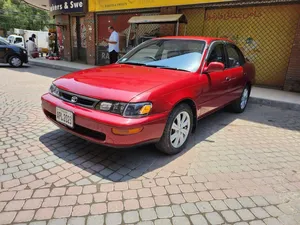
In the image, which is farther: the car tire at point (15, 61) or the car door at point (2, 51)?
the car tire at point (15, 61)

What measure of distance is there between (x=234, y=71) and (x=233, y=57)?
14.5 inches

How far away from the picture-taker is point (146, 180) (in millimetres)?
2529

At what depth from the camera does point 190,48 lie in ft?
12.1

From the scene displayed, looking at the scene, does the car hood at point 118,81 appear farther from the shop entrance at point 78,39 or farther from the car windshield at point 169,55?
the shop entrance at point 78,39

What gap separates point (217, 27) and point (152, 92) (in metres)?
6.98

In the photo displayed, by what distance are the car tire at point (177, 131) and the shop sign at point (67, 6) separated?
37.1 feet

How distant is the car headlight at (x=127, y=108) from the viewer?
242cm

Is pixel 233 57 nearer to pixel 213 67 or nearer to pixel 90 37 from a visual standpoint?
pixel 213 67

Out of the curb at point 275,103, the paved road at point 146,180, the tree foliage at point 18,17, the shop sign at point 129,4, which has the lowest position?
the paved road at point 146,180

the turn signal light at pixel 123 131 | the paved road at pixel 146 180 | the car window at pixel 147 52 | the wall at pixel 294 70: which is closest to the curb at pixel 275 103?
the wall at pixel 294 70

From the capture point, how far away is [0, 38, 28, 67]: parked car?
34.9 ft

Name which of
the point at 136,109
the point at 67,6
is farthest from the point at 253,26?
the point at 67,6

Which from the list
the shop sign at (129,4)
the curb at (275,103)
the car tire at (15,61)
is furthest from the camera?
the car tire at (15,61)

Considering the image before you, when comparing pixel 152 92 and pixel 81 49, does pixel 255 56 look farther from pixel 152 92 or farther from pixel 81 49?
pixel 81 49
